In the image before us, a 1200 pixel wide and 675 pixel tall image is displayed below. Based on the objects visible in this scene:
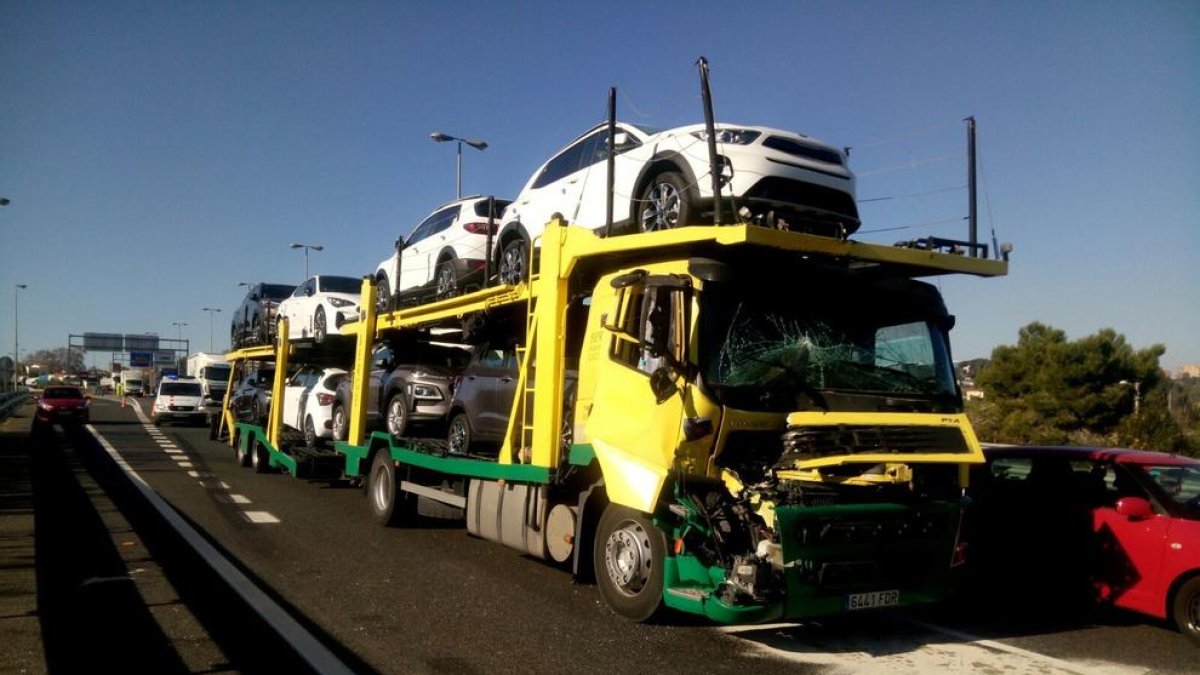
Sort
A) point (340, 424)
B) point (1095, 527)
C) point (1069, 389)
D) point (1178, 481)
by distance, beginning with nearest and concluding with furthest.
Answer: point (1178, 481)
point (1095, 527)
point (340, 424)
point (1069, 389)

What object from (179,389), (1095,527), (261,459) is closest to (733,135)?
(1095,527)

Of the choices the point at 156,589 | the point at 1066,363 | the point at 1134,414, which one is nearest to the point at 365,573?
the point at 156,589

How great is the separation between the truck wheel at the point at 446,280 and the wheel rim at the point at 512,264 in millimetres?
1004

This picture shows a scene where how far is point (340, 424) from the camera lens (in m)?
13.6

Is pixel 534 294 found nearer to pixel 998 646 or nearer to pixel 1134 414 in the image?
pixel 998 646

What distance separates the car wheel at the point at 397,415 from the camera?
36.1ft

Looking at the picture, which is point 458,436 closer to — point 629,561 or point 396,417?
point 396,417

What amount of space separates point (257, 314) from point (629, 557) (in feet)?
58.4

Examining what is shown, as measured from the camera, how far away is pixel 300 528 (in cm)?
1038

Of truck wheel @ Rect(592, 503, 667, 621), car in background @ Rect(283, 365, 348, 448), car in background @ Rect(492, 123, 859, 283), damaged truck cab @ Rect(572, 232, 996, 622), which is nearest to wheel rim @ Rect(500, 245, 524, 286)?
car in background @ Rect(492, 123, 859, 283)

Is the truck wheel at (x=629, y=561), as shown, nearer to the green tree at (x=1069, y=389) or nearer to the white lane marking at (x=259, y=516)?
the white lane marking at (x=259, y=516)

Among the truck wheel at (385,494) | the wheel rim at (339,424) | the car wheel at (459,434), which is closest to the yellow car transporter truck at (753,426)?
the car wheel at (459,434)

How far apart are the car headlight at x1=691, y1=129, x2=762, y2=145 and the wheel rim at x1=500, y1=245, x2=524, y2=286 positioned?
10.1 feet

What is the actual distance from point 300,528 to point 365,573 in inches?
109
